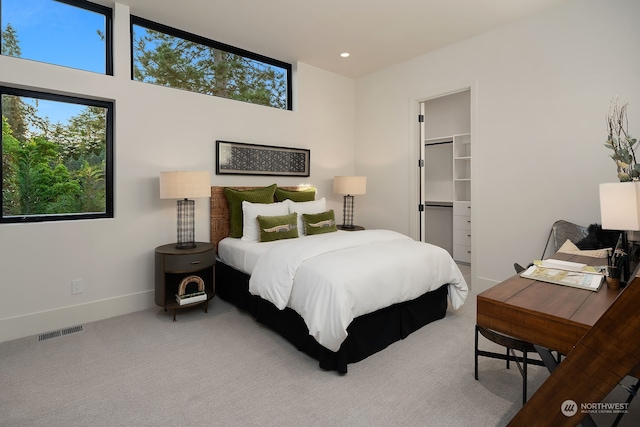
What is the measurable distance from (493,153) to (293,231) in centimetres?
238

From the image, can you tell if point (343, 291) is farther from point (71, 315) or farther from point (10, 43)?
point (10, 43)

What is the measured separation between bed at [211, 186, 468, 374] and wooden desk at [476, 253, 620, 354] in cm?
98

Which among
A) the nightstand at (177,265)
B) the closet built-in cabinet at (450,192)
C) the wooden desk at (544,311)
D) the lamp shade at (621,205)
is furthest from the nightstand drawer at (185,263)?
the closet built-in cabinet at (450,192)

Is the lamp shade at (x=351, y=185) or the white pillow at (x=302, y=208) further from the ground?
the lamp shade at (x=351, y=185)

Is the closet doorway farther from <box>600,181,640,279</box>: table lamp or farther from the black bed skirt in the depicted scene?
<box>600,181,640,279</box>: table lamp

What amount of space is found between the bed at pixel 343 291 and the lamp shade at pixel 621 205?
131 cm

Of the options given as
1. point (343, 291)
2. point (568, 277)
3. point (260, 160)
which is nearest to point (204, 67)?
point (260, 160)

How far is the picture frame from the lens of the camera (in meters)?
3.91

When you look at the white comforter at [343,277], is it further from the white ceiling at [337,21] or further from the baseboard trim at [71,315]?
the white ceiling at [337,21]

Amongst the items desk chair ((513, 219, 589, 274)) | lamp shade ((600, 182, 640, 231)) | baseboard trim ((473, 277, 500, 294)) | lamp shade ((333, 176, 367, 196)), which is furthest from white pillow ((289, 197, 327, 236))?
lamp shade ((600, 182, 640, 231))

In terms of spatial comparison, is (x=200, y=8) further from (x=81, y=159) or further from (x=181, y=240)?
(x=181, y=240)

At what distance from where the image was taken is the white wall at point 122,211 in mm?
2775

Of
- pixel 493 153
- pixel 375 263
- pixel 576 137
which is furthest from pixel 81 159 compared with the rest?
pixel 576 137

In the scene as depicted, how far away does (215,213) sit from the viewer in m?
3.83
